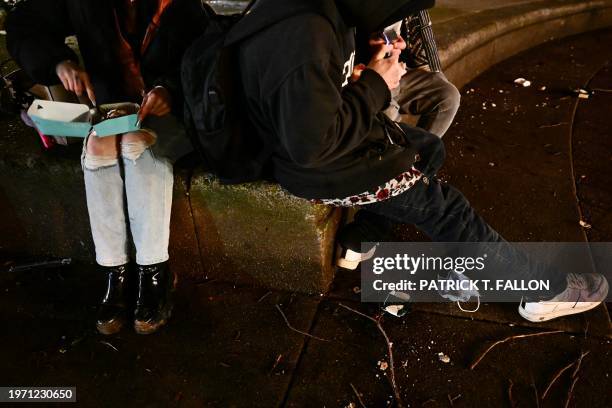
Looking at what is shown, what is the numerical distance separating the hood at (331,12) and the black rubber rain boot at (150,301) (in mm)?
1287

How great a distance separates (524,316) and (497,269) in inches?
10.8

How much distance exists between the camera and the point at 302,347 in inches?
95.6

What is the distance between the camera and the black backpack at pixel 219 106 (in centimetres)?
178

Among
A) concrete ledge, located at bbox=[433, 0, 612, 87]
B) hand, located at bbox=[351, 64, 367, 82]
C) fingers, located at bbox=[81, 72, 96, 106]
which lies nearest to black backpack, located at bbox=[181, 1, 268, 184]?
hand, located at bbox=[351, 64, 367, 82]

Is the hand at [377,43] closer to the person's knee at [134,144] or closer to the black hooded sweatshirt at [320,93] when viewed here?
the black hooded sweatshirt at [320,93]

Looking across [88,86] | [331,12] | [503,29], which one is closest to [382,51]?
[331,12]

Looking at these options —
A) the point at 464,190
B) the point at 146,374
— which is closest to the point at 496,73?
the point at 464,190

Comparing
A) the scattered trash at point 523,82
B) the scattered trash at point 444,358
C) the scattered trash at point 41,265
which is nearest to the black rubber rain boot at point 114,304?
the scattered trash at point 41,265

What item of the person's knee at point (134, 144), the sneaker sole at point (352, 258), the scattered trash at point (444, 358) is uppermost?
the person's knee at point (134, 144)

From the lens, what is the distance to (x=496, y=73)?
5059 mm

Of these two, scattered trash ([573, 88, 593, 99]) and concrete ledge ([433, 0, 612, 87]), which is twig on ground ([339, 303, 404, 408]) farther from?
scattered trash ([573, 88, 593, 99])

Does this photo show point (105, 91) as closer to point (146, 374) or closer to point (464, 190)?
point (146, 374)

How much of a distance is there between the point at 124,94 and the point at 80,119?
0.26 meters

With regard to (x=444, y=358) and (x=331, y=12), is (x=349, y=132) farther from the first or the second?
(x=444, y=358)
